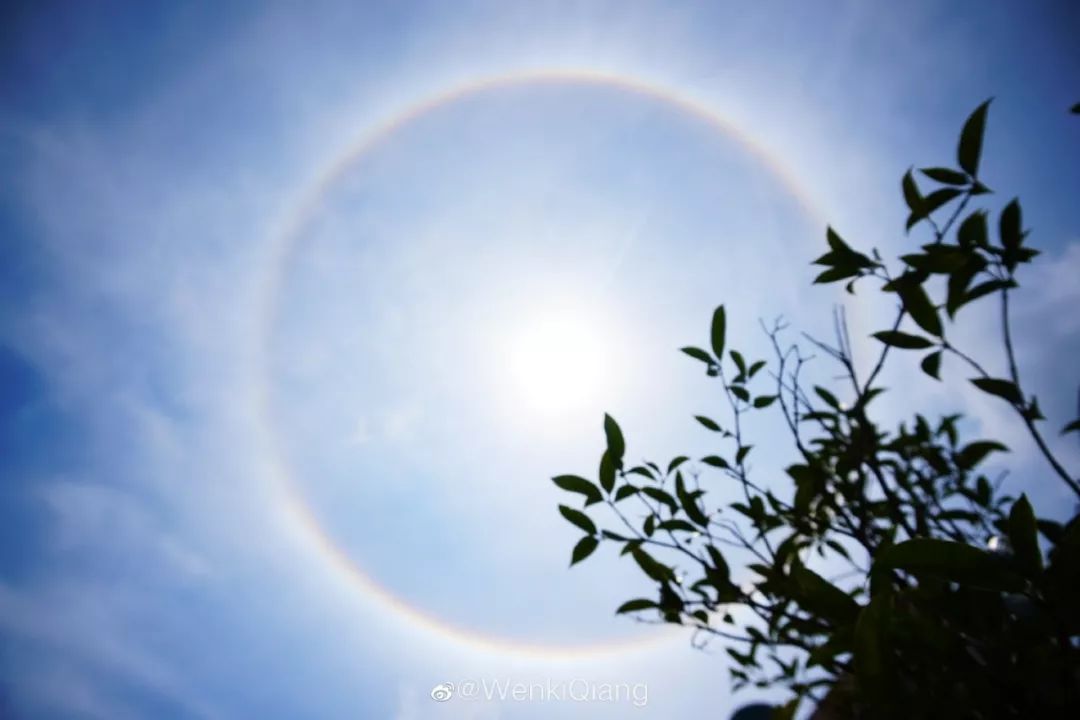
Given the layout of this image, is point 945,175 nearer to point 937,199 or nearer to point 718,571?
point 937,199

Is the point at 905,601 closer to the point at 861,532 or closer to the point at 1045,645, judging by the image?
the point at 1045,645

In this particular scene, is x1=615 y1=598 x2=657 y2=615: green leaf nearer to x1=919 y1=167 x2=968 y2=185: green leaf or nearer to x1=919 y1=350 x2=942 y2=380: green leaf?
x1=919 y1=350 x2=942 y2=380: green leaf

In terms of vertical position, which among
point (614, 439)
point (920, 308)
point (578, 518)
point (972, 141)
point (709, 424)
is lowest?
point (578, 518)

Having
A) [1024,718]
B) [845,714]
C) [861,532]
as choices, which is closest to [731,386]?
[861,532]

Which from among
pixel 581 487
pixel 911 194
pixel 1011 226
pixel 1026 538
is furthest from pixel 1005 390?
pixel 581 487

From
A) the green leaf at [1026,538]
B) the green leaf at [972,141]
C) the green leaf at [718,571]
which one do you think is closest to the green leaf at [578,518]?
the green leaf at [718,571]

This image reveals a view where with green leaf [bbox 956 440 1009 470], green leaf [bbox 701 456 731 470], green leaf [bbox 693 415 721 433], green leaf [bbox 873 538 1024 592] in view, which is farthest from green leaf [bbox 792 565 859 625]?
green leaf [bbox 956 440 1009 470]

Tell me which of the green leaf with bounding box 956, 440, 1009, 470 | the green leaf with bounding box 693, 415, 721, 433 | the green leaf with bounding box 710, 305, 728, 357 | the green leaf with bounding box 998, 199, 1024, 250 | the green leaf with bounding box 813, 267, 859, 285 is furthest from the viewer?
the green leaf with bounding box 693, 415, 721, 433

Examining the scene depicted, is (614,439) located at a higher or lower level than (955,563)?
higher
